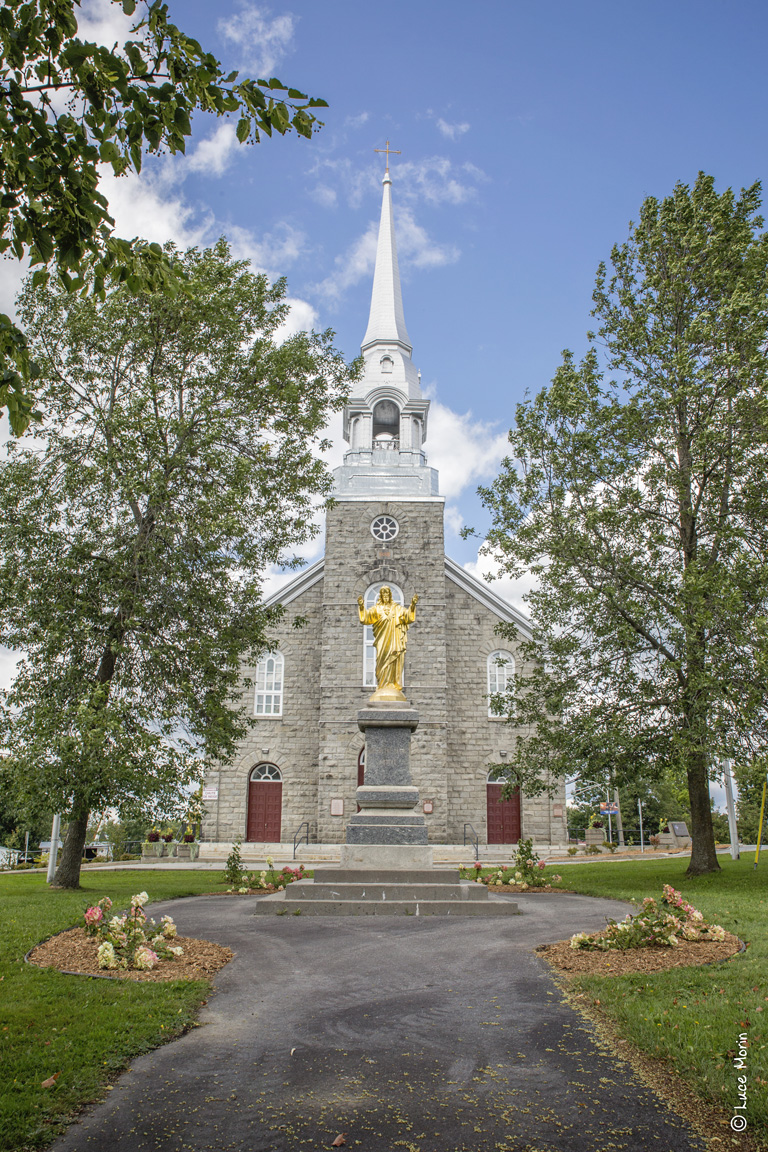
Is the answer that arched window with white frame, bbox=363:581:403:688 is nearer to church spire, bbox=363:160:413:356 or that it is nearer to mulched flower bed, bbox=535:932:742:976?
church spire, bbox=363:160:413:356

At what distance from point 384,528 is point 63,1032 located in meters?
23.7

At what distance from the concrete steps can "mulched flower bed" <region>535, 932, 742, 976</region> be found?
293 cm

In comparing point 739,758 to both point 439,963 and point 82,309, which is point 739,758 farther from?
point 82,309

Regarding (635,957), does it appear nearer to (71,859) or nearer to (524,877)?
(524,877)

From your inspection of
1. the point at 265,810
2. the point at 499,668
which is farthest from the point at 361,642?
the point at 265,810

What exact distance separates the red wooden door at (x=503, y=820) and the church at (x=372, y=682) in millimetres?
39

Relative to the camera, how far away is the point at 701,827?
15.9 metres

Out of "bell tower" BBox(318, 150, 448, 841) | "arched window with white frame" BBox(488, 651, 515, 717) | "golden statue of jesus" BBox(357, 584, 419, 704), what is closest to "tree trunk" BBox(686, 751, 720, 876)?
"golden statue of jesus" BBox(357, 584, 419, 704)

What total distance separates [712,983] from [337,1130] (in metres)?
3.71

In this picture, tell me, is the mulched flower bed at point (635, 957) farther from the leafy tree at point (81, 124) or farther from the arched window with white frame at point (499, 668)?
the arched window with white frame at point (499, 668)

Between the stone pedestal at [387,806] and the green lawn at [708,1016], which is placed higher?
the stone pedestal at [387,806]

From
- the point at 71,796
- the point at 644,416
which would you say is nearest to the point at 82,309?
the point at 71,796

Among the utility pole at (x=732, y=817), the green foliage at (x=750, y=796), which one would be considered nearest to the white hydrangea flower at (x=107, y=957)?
the green foliage at (x=750, y=796)

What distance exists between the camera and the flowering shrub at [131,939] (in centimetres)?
704
